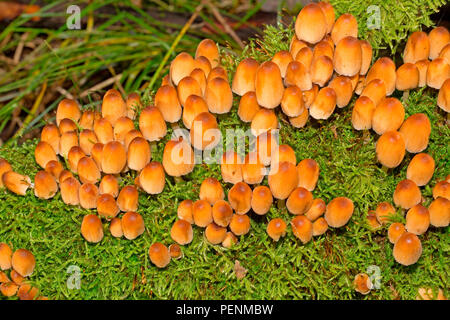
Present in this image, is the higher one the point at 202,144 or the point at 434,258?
the point at 202,144

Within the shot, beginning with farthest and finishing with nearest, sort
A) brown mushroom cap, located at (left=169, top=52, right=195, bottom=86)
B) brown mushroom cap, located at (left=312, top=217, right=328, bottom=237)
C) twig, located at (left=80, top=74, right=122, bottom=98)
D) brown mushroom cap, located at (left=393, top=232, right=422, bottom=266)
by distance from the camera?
twig, located at (left=80, top=74, right=122, bottom=98) < brown mushroom cap, located at (left=169, top=52, right=195, bottom=86) < brown mushroom cap, located at (left=312, top=217, right=328, bottom=237) < brown mushroom cap, located at (left=393, top=232, right=422, bottom=266)

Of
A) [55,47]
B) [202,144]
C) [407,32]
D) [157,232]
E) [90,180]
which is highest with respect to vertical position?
→ [407,32]

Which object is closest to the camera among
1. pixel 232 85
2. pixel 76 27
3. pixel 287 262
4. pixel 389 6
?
pixel 287 262

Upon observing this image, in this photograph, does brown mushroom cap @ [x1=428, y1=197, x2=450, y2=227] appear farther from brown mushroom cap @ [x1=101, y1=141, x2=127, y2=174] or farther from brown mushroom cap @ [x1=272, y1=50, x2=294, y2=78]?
brown mushroom cap @ [x1=101, y1=141, x2=127, y2=174]

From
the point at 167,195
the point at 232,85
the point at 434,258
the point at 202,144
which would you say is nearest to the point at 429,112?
the point at 434,258

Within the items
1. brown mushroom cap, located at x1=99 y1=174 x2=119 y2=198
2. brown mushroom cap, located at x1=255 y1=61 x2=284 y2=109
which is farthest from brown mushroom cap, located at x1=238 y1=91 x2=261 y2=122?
brown mushroom cap, located at x1=99 y1=174 x2=119 y2=198

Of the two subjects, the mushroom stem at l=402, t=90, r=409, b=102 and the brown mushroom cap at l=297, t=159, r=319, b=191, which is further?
the mushroom stem at l=402, t=90, r=409, b=102

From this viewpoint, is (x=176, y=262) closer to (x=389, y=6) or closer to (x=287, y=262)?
(x=287, y=262)

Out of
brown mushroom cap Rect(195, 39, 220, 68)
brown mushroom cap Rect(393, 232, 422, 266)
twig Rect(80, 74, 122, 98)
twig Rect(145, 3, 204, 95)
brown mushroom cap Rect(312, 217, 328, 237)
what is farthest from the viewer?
twig Rect(80, 74, 122, 98)
